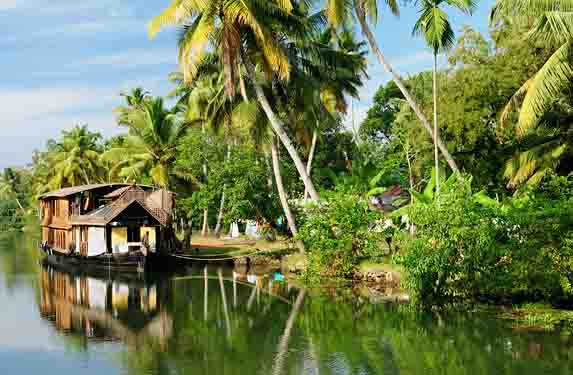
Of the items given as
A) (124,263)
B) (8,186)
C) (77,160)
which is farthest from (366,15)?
(8,186)

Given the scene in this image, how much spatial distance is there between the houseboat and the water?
10.8 feet

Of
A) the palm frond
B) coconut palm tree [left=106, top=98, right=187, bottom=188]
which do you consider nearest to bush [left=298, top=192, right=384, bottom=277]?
the palm frond

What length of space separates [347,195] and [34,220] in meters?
49.0

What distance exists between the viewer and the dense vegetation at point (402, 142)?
15.4 meters

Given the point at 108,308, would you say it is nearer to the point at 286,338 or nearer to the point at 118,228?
the point at 286,338

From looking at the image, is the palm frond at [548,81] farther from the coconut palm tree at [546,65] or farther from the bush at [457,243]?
the bush at [457,243]

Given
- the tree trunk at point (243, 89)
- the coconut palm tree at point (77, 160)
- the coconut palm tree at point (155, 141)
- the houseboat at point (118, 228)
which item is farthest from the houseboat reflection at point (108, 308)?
the coconut palm tree at point (77, 160)

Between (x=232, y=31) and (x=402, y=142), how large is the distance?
584 inches

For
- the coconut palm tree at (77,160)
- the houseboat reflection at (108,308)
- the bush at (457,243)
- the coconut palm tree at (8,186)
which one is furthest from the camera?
the coconut palm tree at (8,186)

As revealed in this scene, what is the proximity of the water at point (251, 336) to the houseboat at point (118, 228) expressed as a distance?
3.31 metres

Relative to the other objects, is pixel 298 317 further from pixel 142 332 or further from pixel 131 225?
pixel 131 225

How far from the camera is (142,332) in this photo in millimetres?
15219

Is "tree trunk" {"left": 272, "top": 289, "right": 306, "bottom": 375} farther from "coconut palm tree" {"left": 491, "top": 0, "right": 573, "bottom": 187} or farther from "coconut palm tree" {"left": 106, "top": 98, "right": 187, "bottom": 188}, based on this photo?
"coconut palm tree" {"left": 106, "top": 98, "right": 187, "bottom": 188}

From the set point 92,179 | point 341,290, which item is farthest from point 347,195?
point 92,179
